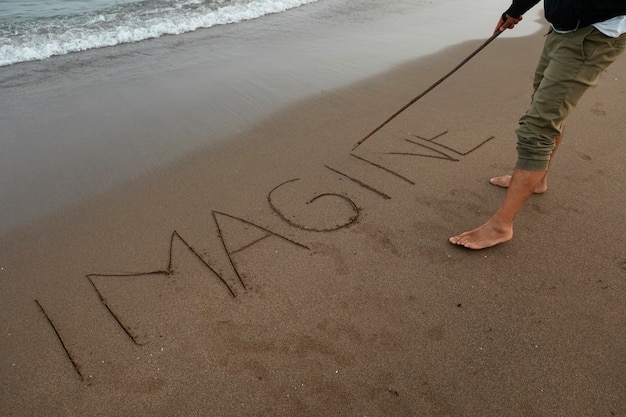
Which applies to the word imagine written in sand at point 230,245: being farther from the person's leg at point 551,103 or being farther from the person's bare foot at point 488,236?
the person's leg at point 551,103

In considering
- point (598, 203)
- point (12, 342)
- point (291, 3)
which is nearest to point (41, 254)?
→ point (12, 342)

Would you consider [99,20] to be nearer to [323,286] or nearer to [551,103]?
[323,286]

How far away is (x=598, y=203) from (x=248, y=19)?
6.62m

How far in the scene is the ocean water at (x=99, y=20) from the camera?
249 inches

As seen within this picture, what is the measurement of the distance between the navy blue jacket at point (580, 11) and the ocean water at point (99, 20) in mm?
6196

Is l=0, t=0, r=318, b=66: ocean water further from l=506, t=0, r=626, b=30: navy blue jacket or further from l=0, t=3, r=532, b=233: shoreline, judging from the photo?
l=506, t=0, r=626, b=30: navy blue jacket

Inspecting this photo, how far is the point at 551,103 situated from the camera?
237cm

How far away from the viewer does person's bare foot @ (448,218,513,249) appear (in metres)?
2.69

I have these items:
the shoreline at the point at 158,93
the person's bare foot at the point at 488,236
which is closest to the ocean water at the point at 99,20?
the shoreline at the point at 158,93

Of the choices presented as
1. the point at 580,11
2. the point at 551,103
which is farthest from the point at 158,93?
the point at 580,11

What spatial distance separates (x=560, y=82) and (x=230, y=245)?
215 cm

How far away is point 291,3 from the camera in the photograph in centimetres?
866

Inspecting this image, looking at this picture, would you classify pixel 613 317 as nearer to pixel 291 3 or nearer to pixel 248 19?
pixel 248 19

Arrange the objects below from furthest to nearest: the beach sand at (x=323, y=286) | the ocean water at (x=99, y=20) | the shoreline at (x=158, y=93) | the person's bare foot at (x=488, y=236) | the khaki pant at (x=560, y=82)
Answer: the ocean water at (x=99, y=20)
the shoreline at (x=158, y=93)
the person's bare foot at (x=488, y=236)
the khaki pant at (x=560, y=82)
the beach sand at (x=323, y=286)
